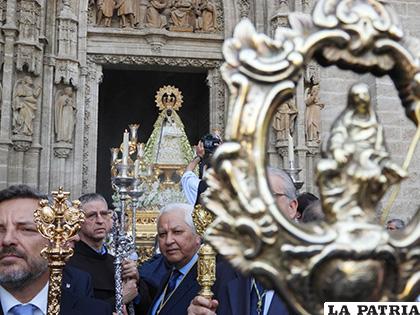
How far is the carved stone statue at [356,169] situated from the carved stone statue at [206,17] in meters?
9.79

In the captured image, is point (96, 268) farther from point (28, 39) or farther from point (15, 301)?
point (28, 39)

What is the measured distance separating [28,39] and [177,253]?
677 cm

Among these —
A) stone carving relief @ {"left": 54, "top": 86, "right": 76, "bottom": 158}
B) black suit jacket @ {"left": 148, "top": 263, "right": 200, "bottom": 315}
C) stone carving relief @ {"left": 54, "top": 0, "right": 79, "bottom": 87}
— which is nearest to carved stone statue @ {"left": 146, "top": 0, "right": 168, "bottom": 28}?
stone carving relief @ {"left": 54, "top": 0, "right": 79, "bottom": 87}

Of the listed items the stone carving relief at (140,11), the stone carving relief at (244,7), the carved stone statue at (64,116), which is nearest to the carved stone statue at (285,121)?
the stone carving relief at (244,7)

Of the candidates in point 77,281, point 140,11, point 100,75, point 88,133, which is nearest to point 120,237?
point 77,281

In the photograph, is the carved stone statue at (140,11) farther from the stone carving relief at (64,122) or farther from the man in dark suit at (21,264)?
the man in dark suit at (21,264)

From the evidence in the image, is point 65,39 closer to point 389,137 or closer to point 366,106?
point 389,137

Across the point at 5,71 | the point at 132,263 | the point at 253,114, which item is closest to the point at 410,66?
the point at 253,114

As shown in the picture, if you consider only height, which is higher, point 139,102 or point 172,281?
point 139,102

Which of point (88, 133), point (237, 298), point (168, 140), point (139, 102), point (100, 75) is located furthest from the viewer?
point (139, 102)

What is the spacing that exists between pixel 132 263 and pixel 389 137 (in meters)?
7.43

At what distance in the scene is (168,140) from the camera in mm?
9406

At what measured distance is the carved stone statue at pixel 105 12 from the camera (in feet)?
32.0

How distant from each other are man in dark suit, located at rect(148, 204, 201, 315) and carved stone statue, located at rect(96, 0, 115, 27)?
25.5 ft
